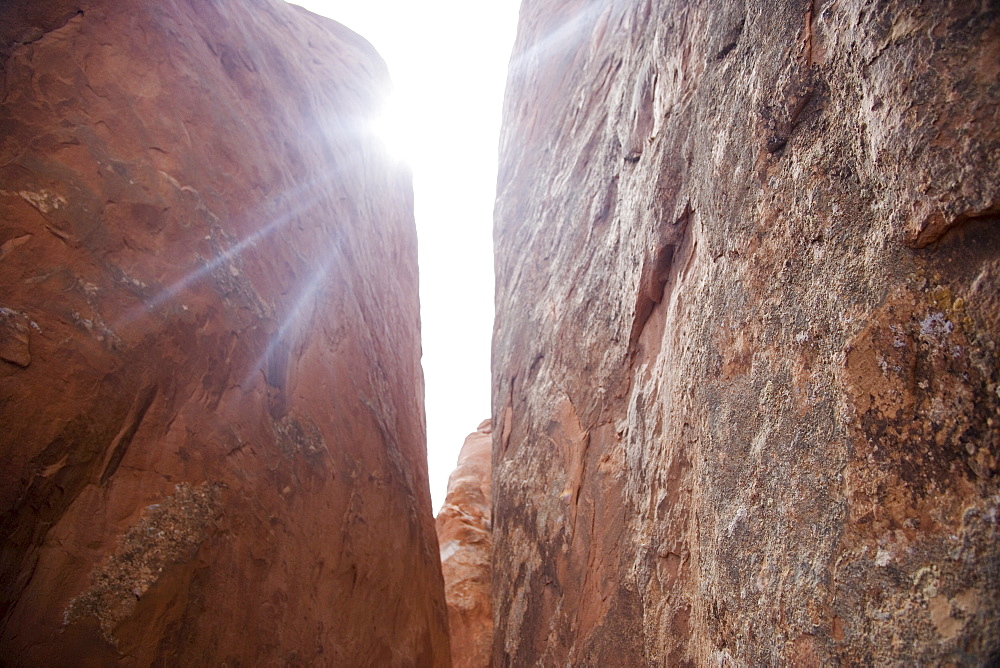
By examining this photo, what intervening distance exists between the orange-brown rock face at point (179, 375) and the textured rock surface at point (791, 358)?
239 cm

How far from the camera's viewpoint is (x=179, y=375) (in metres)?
4.41

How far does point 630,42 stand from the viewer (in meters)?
6.86

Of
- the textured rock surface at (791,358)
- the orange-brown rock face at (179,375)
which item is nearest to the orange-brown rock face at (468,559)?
the orange-brown rock face at (179,375)

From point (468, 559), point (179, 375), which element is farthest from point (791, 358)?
point (468, 559)

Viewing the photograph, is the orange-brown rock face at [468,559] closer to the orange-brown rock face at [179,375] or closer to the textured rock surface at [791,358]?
the orange-brown rock face at [179,375]

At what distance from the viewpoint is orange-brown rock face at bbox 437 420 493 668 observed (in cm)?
1013

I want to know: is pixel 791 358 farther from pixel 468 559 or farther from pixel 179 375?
pixel 468 559

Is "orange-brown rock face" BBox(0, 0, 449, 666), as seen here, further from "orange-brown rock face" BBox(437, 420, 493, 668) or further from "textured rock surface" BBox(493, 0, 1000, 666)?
"orange-brown rock face" BBox(437, 420, 493, 668)

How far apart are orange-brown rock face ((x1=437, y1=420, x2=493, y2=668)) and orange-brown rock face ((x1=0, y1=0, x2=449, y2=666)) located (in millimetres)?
2895

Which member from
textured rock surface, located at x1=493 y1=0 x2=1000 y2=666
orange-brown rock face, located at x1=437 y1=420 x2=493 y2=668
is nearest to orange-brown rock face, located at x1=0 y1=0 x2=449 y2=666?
textured rock surface, located at x1=493 y1=0 x2=1000 y2=666

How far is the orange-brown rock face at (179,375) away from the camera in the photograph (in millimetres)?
3576

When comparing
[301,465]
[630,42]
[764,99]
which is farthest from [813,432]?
[630,42]

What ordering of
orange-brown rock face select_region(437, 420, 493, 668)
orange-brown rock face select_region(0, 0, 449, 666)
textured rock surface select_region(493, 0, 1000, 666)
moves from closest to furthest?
textured rock surface select_region(493, 0, 1000, 666) < orange-brown rock face select_region(0, 0, 449, 666) < orange-brown rock face select_region(437, 420, 493, 668)

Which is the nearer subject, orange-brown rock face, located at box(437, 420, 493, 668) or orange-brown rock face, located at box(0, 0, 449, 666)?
orange-brown rock face, located at box(0, 0, 449, 666)
